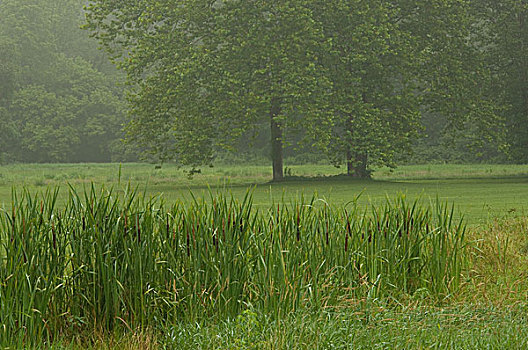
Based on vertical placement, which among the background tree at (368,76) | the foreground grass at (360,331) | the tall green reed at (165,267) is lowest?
the foreground grass at (360,331)

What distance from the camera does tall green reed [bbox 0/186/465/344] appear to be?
5188 mm

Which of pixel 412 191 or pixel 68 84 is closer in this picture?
pixel 412 191

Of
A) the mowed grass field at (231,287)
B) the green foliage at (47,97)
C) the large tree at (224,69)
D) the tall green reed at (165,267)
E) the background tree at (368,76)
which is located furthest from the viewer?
the green foliage at (47,97)

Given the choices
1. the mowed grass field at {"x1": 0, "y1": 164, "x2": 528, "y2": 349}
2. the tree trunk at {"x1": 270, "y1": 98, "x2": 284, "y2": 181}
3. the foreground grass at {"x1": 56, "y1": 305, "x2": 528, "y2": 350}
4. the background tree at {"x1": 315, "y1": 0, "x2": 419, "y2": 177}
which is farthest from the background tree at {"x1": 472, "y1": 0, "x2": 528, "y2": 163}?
the foreground grass at {"x1": 56, "y1": 305, "x2": 528, "y2": 350}

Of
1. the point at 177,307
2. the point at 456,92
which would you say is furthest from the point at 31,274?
the point at 456,92

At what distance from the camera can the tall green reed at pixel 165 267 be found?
519 cm

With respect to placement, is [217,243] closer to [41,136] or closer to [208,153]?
[208,153]

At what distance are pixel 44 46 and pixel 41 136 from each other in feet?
46.6

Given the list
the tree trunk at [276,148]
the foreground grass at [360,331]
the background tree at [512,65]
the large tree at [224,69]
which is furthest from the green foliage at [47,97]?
the foreground grass at [360,331]

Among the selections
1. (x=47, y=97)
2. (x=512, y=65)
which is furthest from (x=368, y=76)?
(x=47, y=97)

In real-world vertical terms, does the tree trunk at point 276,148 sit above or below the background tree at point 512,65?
below

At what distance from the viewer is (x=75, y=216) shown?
18.1 ft

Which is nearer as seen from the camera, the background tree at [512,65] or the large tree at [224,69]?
the large tree at [224,69]

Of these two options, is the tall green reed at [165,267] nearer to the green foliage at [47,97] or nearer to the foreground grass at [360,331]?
the foreground grass at [360,331]
